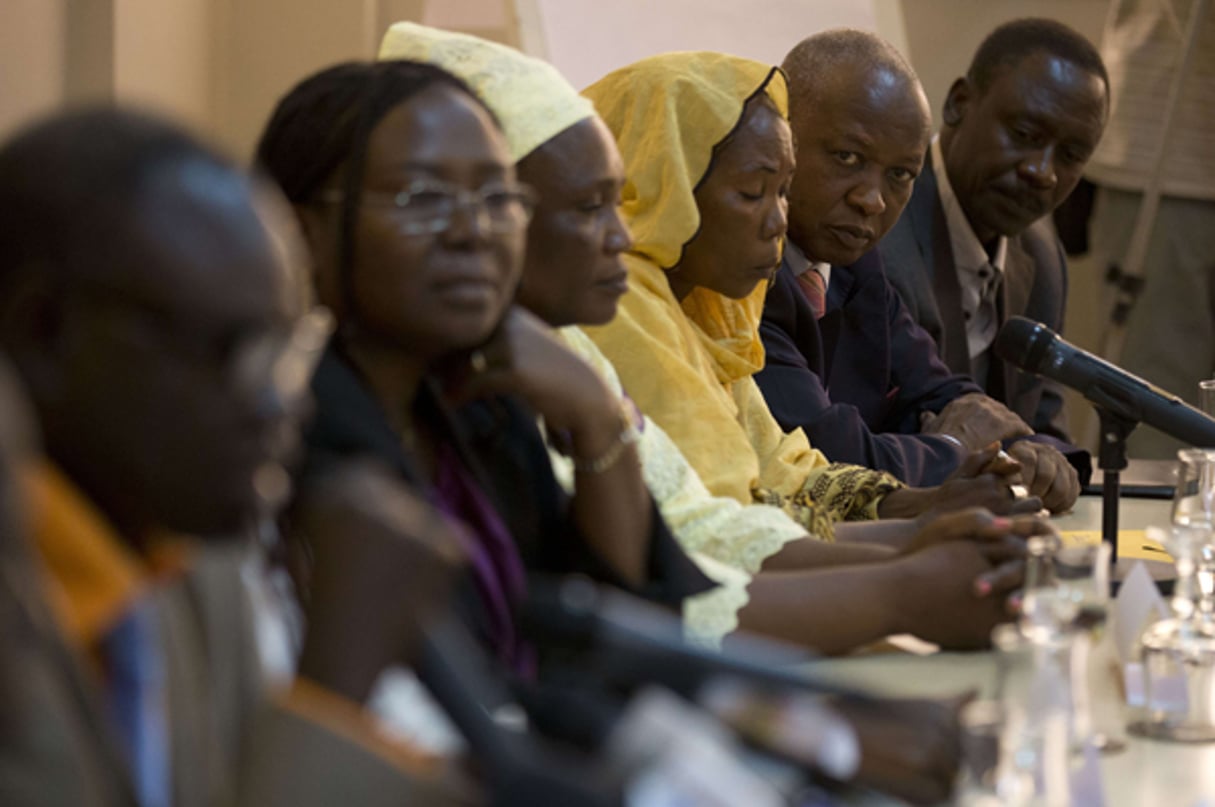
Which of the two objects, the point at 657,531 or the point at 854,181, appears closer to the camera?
the point at 657,531

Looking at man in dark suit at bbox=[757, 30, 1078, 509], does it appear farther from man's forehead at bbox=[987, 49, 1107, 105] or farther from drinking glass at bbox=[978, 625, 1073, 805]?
drinking glass at bbox=[978, 625, 1073, 805]

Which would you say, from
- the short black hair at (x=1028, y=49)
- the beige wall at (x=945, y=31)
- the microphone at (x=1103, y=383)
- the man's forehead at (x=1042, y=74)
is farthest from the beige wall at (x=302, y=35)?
the microphone at (x=1103, y=383)

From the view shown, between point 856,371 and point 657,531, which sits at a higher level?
point 657,531

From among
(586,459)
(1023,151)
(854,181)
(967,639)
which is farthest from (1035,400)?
(586,459)

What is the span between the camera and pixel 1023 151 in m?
4.25

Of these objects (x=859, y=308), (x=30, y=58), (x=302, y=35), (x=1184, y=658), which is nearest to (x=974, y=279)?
(x=859, y=308)

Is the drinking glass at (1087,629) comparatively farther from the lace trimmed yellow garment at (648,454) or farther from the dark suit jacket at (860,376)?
the dark suit jacket at (860,376)

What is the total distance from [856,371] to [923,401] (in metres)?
0.16

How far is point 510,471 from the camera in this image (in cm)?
184

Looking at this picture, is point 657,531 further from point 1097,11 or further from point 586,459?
point 1097,11

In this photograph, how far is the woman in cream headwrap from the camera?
78.9 inches

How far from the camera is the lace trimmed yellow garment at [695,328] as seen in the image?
96.8 inches

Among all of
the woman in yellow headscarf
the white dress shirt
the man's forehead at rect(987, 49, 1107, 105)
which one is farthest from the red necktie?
the man's forehead at rect(987, 49, 1107, 105)

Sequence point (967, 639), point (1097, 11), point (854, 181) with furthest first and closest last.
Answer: point (1097, 11) → point (854, 181) → point (967, 639)
